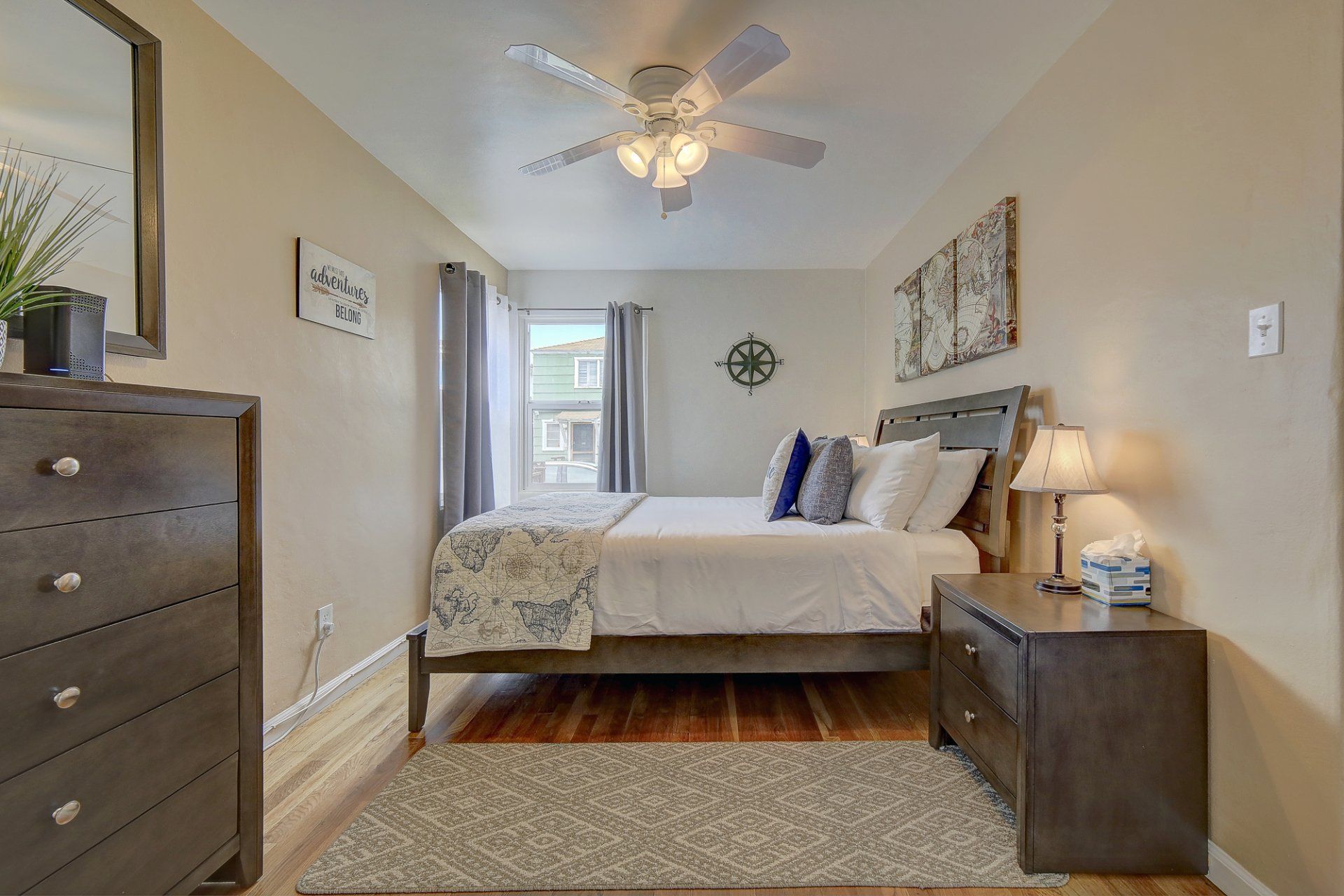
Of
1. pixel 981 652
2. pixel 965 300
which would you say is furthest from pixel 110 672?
pixel 965 300

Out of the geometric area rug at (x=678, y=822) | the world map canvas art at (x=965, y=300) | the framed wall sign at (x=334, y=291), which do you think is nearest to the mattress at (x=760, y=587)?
the geometric area rug at (x=678, y=822)

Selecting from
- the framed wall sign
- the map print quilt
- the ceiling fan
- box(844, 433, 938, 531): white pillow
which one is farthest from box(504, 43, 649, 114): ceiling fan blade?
box(844, 433, 938, 531): white pillow

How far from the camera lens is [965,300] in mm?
2871

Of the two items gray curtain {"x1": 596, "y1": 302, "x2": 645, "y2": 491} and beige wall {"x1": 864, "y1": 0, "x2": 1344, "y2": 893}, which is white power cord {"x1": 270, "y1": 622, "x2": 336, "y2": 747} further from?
beige wall {"x1": 864, "y1": 0, "x2": 1344, "y2": 893}

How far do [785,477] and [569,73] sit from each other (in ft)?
5.95

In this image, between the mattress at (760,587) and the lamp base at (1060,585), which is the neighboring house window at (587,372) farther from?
the lamp base at (1060,585)

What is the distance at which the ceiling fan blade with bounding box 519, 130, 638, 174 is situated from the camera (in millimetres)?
2320

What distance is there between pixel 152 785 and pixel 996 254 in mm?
3116

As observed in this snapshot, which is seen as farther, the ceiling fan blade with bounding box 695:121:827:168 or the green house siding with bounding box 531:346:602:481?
the green house siding with bounding box 531:346:602:481

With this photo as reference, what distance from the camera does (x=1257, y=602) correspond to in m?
1.38

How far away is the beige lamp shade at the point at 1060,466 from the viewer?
181 cm

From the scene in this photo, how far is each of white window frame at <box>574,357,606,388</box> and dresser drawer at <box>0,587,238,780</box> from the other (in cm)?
380

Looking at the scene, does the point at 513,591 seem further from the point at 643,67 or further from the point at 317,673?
the point at 643,67

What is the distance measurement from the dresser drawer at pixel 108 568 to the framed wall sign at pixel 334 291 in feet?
4.50
